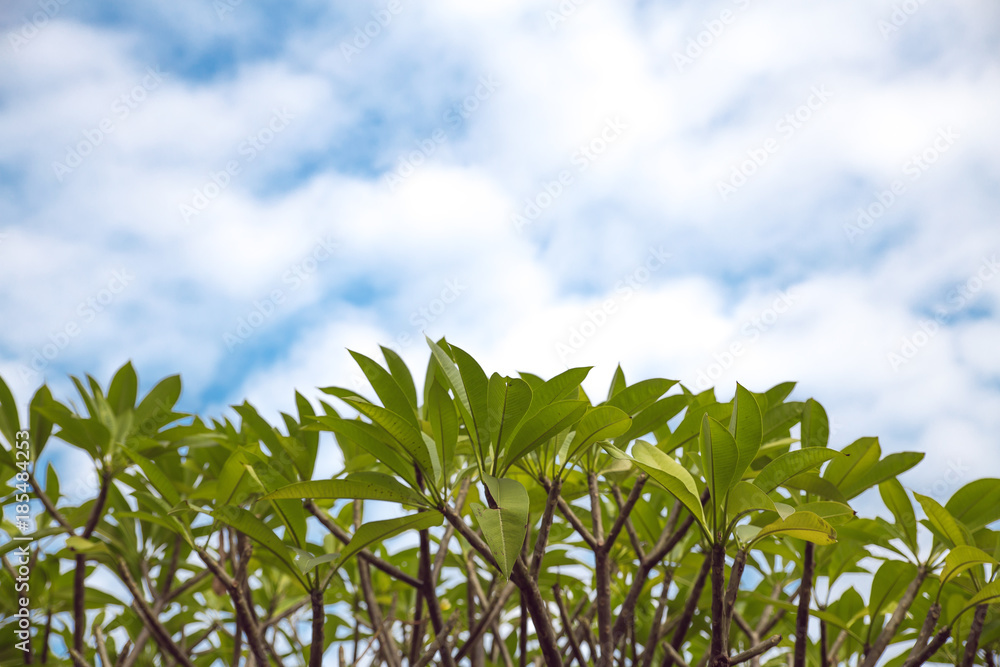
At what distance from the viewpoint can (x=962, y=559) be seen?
1.23 m

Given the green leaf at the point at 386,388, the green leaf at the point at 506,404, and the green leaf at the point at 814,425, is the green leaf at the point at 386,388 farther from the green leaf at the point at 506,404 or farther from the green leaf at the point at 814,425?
the green leaf at the point at 814,425

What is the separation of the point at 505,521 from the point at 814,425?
0.80 meters

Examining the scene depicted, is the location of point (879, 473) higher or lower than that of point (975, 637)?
higher

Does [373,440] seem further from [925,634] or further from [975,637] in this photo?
[975,637]

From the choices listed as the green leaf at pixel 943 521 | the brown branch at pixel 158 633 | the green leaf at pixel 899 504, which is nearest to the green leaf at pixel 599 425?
the green leaf at pixel 943 521

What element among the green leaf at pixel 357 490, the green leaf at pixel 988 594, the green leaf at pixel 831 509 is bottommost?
the green leaf at pixel 988 594

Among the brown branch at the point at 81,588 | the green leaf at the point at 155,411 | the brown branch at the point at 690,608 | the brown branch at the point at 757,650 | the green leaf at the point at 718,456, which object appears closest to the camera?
the brown branch at the point at 757,650

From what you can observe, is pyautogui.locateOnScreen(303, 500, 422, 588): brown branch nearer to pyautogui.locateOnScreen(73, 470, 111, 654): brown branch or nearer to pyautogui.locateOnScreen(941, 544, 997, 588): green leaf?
pyautogui.locateOnScreen(73, 470, 111, 654): brown branch

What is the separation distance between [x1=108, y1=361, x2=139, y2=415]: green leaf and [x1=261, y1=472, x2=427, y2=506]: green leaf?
1.06m

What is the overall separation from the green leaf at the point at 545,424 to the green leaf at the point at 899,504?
85cm

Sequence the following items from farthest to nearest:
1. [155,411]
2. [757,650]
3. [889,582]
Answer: [155,411], [889,582], [757,650]

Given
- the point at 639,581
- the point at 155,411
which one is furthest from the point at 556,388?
the point at 155,411

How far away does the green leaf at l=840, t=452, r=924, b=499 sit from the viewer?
1458 millimetres

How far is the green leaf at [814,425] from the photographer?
4.84 ft
